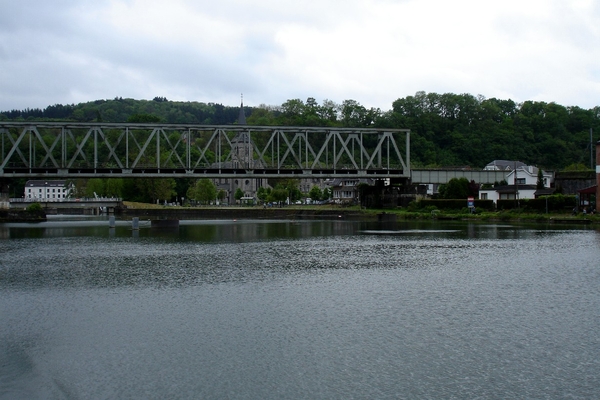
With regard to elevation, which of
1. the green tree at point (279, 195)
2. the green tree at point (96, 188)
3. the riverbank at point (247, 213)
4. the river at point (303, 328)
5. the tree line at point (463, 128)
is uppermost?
the tree line at point (463, 128)

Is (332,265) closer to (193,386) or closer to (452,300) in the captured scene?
(452,300)

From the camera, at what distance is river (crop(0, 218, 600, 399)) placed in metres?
13.4

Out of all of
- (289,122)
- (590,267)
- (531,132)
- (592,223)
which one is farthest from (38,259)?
(531,132)

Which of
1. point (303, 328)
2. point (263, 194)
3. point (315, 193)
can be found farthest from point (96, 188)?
point (303, 328)

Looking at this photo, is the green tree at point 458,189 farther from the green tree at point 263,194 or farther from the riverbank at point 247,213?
the green tree at point 263,194

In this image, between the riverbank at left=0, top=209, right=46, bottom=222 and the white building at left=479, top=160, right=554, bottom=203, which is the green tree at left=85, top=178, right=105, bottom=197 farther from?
the white building at left=479, top=160, right=554, bottom=203

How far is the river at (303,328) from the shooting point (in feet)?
43.9

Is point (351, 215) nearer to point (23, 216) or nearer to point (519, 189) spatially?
point (519, 189)

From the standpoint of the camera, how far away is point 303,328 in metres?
17.9

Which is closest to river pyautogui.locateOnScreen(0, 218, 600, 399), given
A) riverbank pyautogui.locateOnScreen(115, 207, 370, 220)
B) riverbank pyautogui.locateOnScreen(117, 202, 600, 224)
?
riverbank pyautogui.locateOnScreen(117, 202, 600, 224)

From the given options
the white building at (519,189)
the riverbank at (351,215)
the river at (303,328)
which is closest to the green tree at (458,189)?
the white building at (519,189)

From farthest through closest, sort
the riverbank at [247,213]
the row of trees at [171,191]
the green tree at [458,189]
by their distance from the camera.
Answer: the row of trees at [171,191] < the riverbank at [247,213] < the green tree at [458,189]

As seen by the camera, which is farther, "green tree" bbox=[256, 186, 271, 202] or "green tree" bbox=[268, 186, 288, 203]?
"green tree" bbox=[256, 186, 271, 202]

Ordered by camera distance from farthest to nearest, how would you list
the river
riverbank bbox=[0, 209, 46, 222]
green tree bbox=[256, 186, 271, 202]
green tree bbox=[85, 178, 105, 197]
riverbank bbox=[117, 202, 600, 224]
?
green tree bbox=[85, 178, 105, 197]
green tree bbox=[256, 186, 271, 202]
riverbank bbox=[0, 209, 46, 222]
riverbank bbox=[117, 202, 600, 224]
the river
